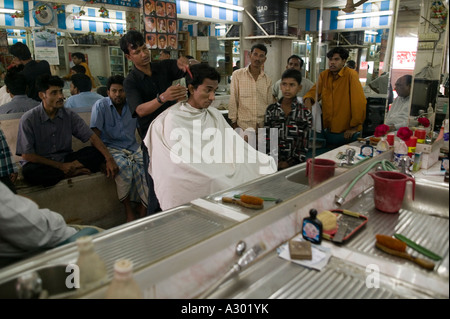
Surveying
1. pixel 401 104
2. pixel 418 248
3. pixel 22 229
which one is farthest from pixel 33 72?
pixel 418 248

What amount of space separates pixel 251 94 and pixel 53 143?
1986 millimetres

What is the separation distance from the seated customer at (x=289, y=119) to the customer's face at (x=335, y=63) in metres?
0.35

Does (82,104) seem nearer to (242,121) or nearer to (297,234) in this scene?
(242,121)

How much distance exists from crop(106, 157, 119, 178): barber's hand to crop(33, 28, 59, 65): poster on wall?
1837mm

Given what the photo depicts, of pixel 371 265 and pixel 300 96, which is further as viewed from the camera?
pixel 300 96

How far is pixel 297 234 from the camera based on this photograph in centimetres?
138

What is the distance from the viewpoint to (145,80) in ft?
9.00

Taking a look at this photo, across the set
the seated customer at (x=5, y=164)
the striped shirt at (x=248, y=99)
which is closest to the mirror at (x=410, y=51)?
the striped shirt at (x=248, y=99)

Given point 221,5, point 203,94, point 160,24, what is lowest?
point 203,94

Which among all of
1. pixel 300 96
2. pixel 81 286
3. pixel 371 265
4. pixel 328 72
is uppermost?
pixel 328 72

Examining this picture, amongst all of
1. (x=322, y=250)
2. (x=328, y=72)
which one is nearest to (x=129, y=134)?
(x=328, y=72)

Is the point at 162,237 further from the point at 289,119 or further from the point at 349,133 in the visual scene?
the point at 349,133

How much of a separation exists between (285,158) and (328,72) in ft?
3.31

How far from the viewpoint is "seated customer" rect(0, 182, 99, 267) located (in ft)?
4.18
